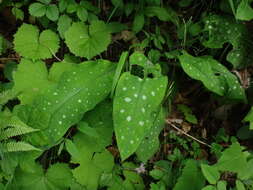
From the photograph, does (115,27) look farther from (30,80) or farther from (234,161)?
(234,161)

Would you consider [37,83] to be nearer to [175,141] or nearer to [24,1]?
[24,1]

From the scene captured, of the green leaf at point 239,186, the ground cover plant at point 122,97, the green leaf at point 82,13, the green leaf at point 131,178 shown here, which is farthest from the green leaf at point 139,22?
the green leaf at point 239,186

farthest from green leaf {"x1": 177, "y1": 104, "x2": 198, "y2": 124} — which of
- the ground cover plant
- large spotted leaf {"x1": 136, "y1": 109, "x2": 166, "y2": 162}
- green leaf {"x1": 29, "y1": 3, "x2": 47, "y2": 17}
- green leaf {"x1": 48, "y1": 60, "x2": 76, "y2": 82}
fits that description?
green leaf {"x1": 29, "y1": 3, "x2": 47, "y2": 17}

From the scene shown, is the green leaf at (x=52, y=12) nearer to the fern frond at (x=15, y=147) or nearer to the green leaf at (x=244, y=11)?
the fern frond at (x=15, y=147)

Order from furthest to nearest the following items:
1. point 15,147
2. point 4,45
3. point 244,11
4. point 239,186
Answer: point 4,45
point 244,11
point 239,186
point 15,147

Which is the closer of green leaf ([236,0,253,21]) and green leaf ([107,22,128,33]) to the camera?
green leaf ([236,0,253,21])

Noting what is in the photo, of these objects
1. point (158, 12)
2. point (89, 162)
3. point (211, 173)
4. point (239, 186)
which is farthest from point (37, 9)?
point (239, 186)

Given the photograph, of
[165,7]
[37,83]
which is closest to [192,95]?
[165,7]

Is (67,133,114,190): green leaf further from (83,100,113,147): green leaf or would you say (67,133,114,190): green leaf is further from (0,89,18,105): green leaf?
(0,89,18,105): green leaf
